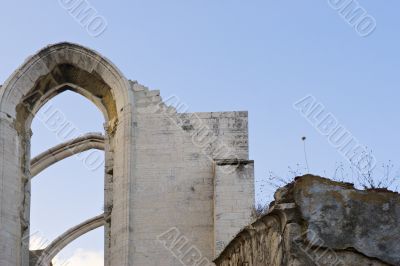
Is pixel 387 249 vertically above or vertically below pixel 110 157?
below

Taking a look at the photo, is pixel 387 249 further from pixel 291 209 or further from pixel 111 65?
pixel 111 65

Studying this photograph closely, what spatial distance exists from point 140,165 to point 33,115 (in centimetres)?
242

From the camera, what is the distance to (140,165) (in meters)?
13.4

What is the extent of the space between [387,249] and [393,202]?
295 mm

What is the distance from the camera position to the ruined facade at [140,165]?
12.8m

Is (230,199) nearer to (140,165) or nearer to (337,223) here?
(140,165)

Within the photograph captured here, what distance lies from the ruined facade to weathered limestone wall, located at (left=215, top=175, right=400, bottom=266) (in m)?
7.54

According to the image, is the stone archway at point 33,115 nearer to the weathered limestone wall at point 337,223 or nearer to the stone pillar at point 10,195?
the stone pillar at point 10,195

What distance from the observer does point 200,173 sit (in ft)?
43.8

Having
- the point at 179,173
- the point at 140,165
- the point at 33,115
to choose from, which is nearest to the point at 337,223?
the point at 179,173

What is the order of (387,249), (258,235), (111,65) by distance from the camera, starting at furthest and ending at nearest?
(111,65) → (258,235) → (387,249)

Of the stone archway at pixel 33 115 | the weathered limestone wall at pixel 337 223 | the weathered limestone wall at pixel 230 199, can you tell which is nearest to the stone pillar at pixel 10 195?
the stone archway at pixel 33 115

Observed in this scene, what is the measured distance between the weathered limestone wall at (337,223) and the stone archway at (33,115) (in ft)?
26.6

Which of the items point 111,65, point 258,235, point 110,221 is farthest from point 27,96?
point 258,235
